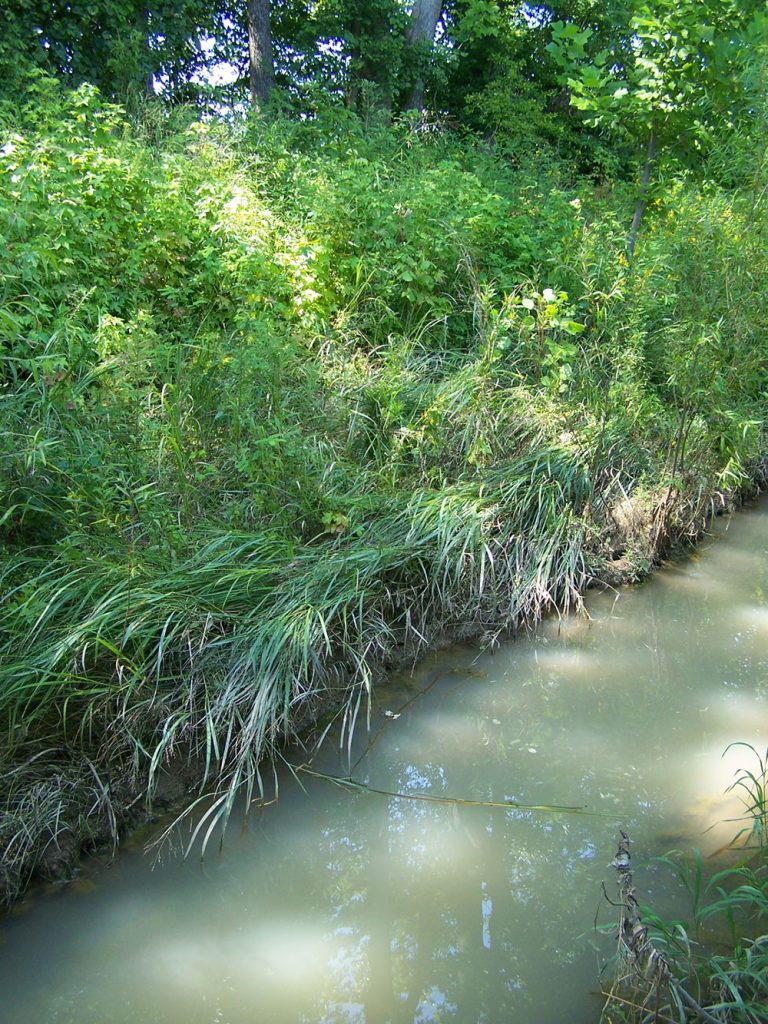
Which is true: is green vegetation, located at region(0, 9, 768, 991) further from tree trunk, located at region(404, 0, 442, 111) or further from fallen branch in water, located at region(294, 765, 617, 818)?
tree trunk, located at region(404, 0, 442, 111)

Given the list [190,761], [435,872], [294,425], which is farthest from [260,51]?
[435,872]

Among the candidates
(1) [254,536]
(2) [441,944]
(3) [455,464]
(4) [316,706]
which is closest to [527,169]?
(3) [455,464]

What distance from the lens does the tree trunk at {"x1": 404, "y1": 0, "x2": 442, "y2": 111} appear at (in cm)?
1057

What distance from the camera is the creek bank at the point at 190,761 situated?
2701mm

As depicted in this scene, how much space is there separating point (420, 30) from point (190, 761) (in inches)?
407

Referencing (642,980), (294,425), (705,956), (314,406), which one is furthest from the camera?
(314,406)

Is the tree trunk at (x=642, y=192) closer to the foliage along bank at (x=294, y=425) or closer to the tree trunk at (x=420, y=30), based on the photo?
the foliage along bank at (x=294, y=425)

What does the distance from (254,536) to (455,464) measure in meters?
1.38

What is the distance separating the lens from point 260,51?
9273mm

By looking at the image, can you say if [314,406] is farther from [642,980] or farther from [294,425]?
[642,980]

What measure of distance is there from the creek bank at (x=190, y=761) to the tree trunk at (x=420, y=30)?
7661 millimetres

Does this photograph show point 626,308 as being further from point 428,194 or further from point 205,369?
point 205,369

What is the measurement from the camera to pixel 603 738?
3416mm

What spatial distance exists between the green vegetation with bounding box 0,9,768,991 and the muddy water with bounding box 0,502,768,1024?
Result: 26 cm
